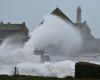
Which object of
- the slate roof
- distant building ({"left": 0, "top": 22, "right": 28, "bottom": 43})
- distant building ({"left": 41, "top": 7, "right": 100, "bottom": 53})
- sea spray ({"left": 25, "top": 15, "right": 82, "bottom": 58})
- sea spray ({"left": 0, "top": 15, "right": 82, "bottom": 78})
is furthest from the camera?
the slate roof

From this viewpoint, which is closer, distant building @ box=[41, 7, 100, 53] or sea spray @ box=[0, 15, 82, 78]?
sea spray @ box=[0, 15, 82, 78]

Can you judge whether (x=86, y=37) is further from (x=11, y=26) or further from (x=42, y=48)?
(x=42, y=48)

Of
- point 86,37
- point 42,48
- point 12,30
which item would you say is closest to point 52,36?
point 42,48

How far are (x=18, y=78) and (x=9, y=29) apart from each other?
11857cm

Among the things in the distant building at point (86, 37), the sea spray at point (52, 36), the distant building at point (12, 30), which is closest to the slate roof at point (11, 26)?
the distant building at point (12, 30)

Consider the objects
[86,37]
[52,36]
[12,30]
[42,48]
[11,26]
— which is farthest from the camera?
[11,26]

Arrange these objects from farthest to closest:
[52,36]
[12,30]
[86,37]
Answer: [12,30]
[86,37]
[52,36]

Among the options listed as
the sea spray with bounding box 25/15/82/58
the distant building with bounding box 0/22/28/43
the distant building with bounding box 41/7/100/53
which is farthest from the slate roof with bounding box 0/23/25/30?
the sea spray with bounding box 25/15/82/58

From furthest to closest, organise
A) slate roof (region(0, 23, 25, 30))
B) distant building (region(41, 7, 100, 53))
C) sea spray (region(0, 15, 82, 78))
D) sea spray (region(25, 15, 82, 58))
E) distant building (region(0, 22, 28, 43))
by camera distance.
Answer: slate roof (region(0, 23, 25, 30)) < distant building (region(0, 22, 28, 43)) < distant building (region(41, 7, 100, 53)) < sea spray (region(25, 15, 82, 58)) < sea spray (region(0, 15, 82, 78))

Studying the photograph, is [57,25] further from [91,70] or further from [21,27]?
[21,27]

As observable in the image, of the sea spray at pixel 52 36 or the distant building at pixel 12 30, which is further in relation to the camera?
the distant building at pixel 12 30

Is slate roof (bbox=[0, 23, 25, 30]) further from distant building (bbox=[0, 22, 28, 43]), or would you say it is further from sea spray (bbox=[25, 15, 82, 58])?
sea spray (bbox=[25, 15, 82, 58])

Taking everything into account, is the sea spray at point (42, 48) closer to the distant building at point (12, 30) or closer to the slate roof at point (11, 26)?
the distant building at point (12, 30)

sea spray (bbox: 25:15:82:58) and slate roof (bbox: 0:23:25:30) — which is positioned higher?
slate roof (bbox: 0:23:25:30)
